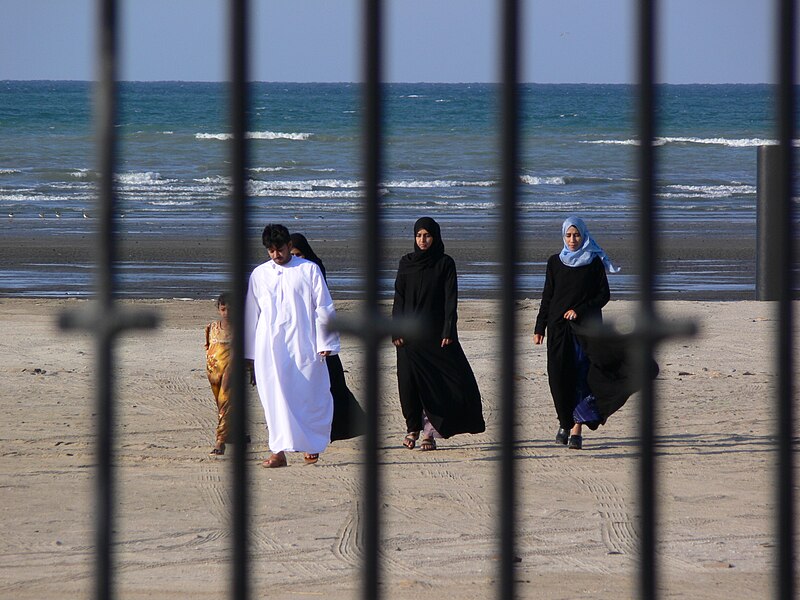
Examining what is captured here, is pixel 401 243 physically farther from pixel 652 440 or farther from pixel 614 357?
pixel 652 440

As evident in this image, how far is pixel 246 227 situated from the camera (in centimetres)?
195

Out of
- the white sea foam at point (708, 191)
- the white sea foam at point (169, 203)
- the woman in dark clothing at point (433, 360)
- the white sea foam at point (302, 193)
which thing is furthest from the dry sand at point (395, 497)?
the white sea foam at point (708, 191)

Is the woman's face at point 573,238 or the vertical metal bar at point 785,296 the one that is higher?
the woman's face at point 573,238

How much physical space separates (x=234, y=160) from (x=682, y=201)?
29858 millimetres

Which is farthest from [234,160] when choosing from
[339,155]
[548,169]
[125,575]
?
[339,155]

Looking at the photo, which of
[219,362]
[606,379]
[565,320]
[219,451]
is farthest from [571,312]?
[219,451]

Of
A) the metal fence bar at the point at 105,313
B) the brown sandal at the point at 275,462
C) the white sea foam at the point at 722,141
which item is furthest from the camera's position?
the white sea foam at the point at 722,141

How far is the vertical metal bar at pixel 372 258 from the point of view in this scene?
189cm

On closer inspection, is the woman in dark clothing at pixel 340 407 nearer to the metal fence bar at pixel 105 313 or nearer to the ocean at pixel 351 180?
the ocean at pixel 351 180

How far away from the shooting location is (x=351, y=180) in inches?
1406

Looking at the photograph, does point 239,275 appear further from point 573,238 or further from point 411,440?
point 573,238

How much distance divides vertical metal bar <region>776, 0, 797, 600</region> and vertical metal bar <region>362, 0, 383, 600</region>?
1.93 feet

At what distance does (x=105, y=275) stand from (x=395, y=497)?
5.28m

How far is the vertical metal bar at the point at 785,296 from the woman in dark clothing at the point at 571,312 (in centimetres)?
649
